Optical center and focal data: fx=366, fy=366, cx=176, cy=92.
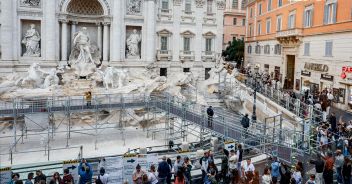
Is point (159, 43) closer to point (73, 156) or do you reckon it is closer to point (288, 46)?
point (288, 46)

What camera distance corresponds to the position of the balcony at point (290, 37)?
106 feet

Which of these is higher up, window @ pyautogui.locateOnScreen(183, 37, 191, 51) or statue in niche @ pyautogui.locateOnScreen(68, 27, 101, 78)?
window @ pyautogui.locateOnScreen(183, 37, 191, 51)

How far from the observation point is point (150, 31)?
34156 mm

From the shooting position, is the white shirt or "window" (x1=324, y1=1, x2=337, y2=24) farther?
"window" (x1=324, y1=1, x2=337, y2=24)

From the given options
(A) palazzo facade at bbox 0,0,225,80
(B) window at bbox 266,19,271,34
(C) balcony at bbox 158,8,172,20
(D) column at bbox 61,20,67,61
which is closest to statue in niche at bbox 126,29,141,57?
(A) palazzo facade at bbox 0,0,225,80

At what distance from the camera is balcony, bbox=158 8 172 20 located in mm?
35281

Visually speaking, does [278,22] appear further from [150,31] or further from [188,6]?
[150,31]

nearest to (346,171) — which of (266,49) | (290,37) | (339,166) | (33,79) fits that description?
(339,166)

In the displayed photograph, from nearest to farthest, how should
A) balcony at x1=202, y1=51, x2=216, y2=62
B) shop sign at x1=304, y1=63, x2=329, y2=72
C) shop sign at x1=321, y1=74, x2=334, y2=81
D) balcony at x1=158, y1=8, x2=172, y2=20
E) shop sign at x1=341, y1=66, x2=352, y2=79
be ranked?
shop sign at x1=341, y1=66, x2=352, y2=79
shop sign at x1=321, y1=74, x2=334, y2=81
shop sign at x1=304, y1=63, x2=329, y2=72
balcony at x1=158, y1=8, x2=172, y2=20
balcony at x1=202, y1=51, x2=216, y2=62

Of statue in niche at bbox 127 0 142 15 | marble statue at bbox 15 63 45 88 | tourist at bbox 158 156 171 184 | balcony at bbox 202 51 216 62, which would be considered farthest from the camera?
balcony at bbox 202 51 216 62

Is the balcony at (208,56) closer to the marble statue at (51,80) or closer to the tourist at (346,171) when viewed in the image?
the marble statue at (51,80)

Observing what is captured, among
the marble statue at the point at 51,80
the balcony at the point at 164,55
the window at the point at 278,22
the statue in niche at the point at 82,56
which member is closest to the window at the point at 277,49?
the window at the point at 278,22

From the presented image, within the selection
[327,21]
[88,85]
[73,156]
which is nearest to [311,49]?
[327,21]

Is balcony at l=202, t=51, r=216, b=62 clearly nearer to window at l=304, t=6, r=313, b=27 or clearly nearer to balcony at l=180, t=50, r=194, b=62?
balcony at l=180, t=50, r=194, b=62
